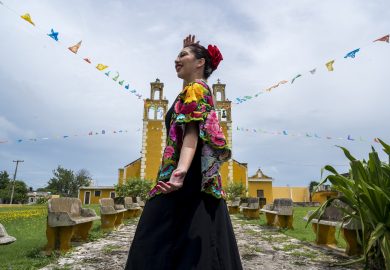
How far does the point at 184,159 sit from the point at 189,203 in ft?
0.80

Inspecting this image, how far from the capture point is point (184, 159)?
67.0 inches

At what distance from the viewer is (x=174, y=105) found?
1977 millimetres

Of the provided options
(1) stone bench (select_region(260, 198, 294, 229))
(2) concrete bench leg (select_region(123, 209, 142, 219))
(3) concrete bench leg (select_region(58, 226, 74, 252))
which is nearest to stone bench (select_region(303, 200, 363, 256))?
(1) stone bench (select_region(260, 198, 294, 229))

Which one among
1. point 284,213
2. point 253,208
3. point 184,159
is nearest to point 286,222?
point 284,213

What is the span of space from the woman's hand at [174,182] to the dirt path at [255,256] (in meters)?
2.64

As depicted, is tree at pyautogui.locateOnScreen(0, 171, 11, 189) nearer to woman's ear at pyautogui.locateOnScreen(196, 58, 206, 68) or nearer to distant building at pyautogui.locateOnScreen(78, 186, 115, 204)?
distant building at pyautogui.locateOnScreen(78, 186, 115, 204)

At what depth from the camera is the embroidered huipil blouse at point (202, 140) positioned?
176 cm

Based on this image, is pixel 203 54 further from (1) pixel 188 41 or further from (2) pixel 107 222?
(2) pixel 107 222

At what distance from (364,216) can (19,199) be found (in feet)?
222

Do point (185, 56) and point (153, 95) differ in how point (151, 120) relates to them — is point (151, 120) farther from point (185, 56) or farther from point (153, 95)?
point (185, 56)

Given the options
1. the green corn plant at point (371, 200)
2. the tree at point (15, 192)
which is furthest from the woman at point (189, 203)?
the tree at point (15, 192)

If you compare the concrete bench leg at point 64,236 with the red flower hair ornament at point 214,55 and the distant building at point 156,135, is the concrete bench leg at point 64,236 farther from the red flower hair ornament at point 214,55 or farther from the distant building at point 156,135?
the distant building at point 156,135

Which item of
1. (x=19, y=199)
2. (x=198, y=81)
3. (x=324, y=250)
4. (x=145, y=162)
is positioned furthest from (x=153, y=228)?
(x=19, y=199)

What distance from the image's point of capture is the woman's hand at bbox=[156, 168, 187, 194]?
1615 millimetres
